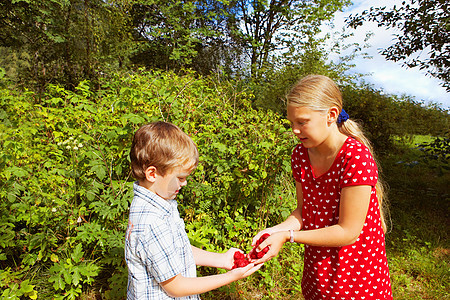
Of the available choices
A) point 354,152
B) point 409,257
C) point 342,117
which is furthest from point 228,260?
point 409,257


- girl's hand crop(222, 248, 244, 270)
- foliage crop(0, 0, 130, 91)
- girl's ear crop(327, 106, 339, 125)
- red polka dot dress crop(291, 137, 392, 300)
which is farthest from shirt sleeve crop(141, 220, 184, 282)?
foliage crop(0, 0, 130, 91)

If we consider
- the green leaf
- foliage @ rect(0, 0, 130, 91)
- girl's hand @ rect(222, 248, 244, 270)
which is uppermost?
foliage @ rect(0, 0, 130, 91)

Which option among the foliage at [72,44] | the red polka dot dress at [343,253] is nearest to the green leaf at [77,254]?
the red polka dot dress at [343,253]

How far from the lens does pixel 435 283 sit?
298 centimetres

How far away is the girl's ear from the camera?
1.40 meters

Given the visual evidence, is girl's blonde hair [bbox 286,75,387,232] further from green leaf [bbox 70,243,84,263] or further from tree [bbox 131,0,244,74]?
tree [bbox 131,0,244,74]

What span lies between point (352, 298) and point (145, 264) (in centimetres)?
105

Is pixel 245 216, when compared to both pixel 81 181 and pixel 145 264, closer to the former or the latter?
pixel 81 181

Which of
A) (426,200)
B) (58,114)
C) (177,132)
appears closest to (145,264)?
(177,132)

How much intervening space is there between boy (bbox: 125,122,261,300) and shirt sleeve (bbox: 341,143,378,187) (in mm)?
699

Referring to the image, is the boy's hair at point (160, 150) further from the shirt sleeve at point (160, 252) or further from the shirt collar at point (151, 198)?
the shirt sleeve at point (160, 252)

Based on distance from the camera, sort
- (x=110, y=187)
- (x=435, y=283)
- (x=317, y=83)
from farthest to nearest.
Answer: (x=435, y=283) < (x=110, y=187) < (x=317, y=83)

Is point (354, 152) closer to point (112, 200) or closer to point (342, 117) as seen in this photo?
point (342, 117)

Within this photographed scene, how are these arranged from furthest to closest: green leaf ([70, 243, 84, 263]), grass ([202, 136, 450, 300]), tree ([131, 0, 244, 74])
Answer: tree ([131, 0, 244, 74])
grass ([202, 136, 450, 300])
green leaf ([70, 243, 84, 263])
